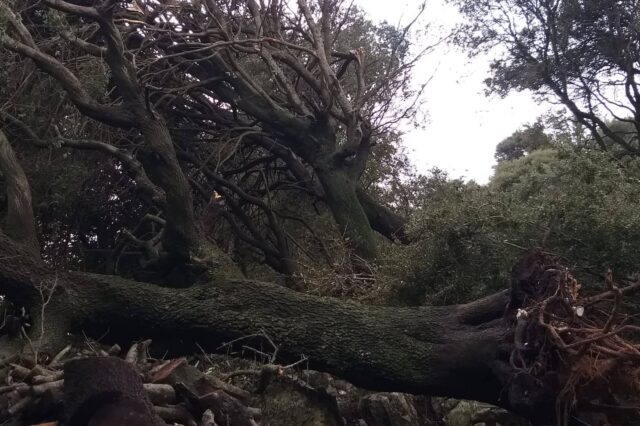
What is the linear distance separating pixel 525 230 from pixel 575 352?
2964mm

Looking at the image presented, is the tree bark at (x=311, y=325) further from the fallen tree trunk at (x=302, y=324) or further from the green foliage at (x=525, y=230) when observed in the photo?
the green foliage at (x=525, y=230)

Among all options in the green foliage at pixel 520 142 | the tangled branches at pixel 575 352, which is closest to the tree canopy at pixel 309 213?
the tangled branches at pixel 575 352

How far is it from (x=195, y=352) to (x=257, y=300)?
869mm

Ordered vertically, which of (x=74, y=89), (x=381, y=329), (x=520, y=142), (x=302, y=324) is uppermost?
(x=520, y=142)

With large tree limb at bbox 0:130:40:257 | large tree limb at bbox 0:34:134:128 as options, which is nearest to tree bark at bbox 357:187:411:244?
large tree limb at bbox 0:34:134:128

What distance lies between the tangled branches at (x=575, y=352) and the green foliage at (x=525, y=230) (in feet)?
5.57

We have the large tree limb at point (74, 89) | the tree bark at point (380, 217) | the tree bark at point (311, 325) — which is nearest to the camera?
the tree bark at point (311, 325)

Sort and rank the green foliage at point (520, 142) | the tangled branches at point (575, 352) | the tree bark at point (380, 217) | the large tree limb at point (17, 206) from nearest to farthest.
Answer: the tangled branches at point (575, 352) → the large tree limb at point (17, 206) → the tree bark at point (380, 217) → the green foliage at point (520, 142)

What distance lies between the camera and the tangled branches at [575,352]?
15.2 ft

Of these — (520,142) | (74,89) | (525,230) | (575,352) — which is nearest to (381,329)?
(575,352)

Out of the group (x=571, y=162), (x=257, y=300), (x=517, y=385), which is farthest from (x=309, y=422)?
(x=571, y=162)

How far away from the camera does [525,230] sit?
24.4ft

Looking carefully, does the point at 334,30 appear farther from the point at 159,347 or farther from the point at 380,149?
the point at 159,347

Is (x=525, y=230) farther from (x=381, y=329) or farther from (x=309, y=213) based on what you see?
(x=309, y=213)
